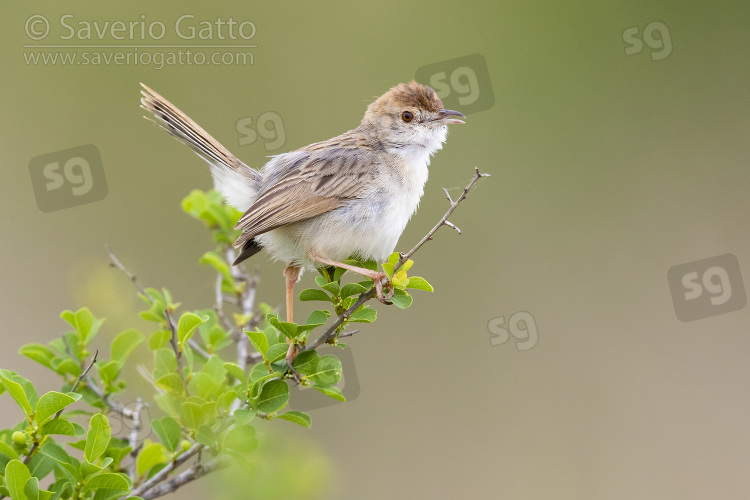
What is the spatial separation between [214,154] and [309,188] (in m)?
0.67

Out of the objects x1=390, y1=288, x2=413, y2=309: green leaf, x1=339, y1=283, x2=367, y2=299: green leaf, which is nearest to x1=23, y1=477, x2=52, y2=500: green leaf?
x1=339, y1=283, x2=367, y2=299: green leaf

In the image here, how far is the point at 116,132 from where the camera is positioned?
22.5 ft

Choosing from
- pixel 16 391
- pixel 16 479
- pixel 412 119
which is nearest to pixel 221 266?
pixel 412 119

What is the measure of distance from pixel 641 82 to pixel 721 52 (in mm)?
856

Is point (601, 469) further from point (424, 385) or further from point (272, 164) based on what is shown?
point (272, 164)

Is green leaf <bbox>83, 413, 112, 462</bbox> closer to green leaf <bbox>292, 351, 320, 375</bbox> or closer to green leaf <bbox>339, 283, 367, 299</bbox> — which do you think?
Result: green leaf <bbox>292, 351, 320, 375</bbox>

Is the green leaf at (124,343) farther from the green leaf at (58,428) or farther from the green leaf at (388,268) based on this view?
the green leaf at (388,268)

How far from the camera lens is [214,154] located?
3945 mm

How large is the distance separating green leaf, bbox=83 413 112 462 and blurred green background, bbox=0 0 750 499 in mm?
2922

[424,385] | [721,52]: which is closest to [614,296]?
[424,385]

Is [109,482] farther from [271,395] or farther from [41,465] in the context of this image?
[271,395]

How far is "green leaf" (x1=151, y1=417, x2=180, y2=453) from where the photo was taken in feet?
8.94

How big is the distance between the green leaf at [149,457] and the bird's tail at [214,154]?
4.37 feet

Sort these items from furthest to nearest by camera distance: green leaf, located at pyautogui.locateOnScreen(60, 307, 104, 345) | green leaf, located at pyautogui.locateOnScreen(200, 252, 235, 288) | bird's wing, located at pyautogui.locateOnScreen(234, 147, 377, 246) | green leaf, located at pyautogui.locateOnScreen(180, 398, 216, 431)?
green leaf, located at pyautogui.locateOnScreen(200, 252, 235, 288) < bird's wing, located at pyautogui.locateOnScreen(234, 147, 377, 246) < green leaf, located at pyautogui.locateOnScreen(60, 307, 104, 345) < green leaf, located at pyautogui.locateOnScreen(180, 398, 216, 431)
